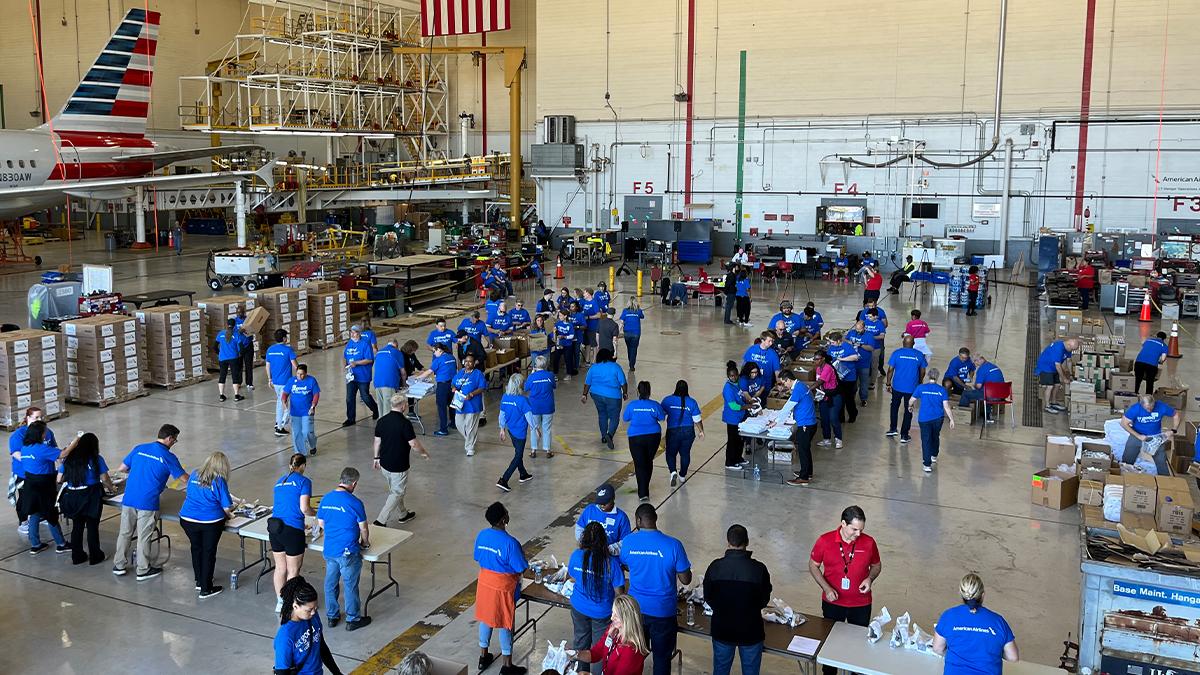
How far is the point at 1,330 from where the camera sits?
15.1 meters

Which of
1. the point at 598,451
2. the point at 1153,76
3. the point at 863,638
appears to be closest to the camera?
the point at 863,638

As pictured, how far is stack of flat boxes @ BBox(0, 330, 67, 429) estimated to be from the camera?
46.5ft

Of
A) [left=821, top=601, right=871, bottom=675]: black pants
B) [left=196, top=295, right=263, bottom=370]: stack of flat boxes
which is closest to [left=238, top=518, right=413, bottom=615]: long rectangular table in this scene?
[left=821, top=601, right=871, bottom=675]: black pants

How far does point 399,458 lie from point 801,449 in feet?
16.4

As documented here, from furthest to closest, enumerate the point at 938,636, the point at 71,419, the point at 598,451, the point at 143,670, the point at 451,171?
the point at 451,171 < the point at 71,419 < the point at 598,451 < the point at 143,670 < the point at 938,636

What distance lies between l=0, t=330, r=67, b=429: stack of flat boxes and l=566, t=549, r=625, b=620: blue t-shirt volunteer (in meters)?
11.2

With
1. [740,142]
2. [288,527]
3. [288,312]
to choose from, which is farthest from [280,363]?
[740,142]

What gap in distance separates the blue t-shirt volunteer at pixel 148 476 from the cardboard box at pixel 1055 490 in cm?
959

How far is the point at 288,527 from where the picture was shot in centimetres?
784

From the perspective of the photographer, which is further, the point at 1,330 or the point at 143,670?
the point at 1,330

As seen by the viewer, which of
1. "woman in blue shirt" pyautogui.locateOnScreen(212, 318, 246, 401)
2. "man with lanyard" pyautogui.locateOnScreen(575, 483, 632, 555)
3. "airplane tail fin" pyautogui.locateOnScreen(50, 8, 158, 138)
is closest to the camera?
"man with lanyard" pyautogui.locateOnScreen(575, 483, 632, 555)

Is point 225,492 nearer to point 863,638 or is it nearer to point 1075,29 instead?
point 863,638

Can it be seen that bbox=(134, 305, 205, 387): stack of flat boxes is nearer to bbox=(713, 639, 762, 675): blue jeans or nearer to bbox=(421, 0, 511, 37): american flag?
bbox=(713, 639, 762, 675): blue jeans

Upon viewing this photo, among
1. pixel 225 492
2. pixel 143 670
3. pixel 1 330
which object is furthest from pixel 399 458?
pixel 1 330
